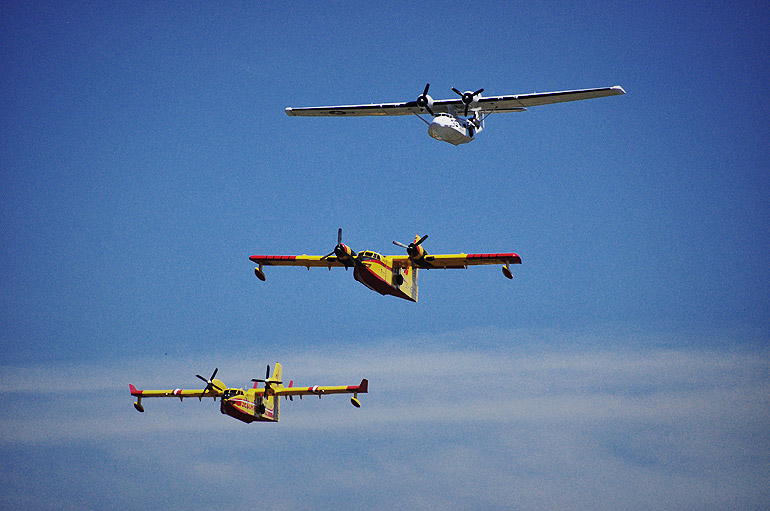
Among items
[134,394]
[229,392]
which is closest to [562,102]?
[229,392]

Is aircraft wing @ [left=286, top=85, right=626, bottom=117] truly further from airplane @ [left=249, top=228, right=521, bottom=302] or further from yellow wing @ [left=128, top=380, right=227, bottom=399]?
yellow wing @ [left=128, top=380, right=227, bottom=399]

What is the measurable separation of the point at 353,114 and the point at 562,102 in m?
16.8

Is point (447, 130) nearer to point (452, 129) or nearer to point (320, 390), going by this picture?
point (452, 129)

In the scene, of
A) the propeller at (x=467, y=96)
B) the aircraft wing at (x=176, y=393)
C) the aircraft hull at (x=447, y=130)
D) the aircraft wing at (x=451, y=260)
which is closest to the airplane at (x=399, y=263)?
the aircraft wing at (x=451, y=260)

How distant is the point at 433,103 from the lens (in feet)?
225

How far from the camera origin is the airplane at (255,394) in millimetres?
73500

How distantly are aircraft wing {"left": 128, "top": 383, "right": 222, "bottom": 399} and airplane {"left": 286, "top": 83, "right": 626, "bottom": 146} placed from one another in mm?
26710

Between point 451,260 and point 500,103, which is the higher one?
point 500,103

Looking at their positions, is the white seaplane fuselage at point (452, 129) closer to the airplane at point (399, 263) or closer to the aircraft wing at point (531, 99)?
the aircraft wing at point (531, 99)

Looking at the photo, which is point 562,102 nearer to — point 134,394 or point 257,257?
point 257,257

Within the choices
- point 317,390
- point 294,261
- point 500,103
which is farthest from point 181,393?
point 500,103

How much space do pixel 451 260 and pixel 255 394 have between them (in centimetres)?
2350

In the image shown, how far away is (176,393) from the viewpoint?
79812mm

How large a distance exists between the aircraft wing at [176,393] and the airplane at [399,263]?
59.8 ft
